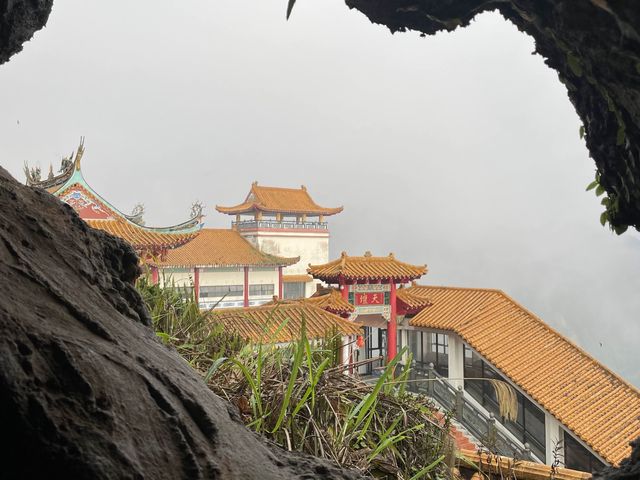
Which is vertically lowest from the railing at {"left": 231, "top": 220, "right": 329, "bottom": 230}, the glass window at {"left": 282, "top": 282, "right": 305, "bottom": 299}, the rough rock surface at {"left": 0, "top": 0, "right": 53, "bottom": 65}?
the rough rock surface at {"left": 0, "top": 0, "right": 53, "bottom": 65}

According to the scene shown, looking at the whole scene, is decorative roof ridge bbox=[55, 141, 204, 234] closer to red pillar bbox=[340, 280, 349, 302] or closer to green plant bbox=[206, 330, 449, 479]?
red pillar bbox=[340, 280, 349, 302]

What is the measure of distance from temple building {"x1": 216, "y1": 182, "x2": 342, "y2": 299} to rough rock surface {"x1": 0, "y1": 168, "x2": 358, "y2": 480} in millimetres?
22208

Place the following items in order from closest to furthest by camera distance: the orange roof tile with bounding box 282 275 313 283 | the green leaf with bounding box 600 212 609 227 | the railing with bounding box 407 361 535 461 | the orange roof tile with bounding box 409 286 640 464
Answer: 1. the green leaf with bounding box 600 212 609 227
2. the orange roof tile with bounding box 409 286 640 464
3. the railing with bounding box 407 361 535 461
4. the orange roof tile with bounding box 282 275 313 283

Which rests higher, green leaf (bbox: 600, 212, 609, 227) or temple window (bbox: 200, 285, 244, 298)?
temple window (bbox: 200, 285, 244, 298)

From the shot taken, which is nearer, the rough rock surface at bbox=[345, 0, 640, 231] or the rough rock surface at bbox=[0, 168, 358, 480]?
the rough rock surface at bbox=[0, 168, 358, 480]

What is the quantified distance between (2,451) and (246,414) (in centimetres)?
119

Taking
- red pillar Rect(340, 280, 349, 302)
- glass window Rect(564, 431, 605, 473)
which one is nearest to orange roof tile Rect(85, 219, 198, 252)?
red pillar Rect(340, 280, 349, 302)

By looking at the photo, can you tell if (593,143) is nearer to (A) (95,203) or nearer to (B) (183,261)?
(A) (95,203)

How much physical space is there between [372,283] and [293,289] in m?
11.5

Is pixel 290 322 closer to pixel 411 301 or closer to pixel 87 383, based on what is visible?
pixel 411 301

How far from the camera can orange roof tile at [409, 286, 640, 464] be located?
881 cm

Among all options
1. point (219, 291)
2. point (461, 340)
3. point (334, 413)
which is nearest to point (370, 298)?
point (461, 340)

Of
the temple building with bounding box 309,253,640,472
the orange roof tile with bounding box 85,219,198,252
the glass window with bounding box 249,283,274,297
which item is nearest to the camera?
the temple building with bounding box 309,253,640,472

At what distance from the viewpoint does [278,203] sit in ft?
82.5
